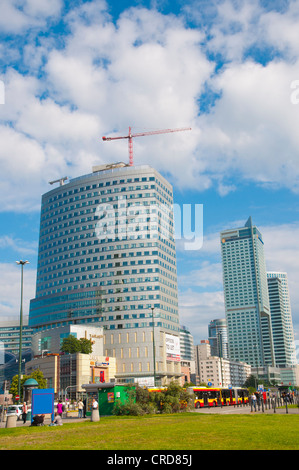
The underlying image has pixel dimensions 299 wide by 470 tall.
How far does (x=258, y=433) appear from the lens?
728 inches

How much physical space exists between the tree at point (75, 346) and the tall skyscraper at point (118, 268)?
16.1m

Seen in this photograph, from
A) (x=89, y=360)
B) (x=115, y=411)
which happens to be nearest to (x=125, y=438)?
(x=115, y=411)

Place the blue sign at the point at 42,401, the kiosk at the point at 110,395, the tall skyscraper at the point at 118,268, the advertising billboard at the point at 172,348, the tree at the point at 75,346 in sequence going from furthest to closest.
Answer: the advertising billboard at the point at 172,348
the tall skyscraper at the point at 118,268
the tree at the point at 75,346
the kiosk at the point at 110,395
the blue sign at the point at 42,401

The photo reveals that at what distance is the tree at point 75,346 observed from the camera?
113006 mm

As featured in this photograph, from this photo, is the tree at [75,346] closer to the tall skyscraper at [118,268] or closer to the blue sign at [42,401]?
the tall skyscraper at [118,268]

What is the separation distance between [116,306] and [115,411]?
9974 centimetres

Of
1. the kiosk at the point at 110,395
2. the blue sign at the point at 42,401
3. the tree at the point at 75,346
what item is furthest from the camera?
the tree at the point at 75,346

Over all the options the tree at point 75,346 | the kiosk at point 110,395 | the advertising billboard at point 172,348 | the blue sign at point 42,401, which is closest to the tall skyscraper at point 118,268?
the advertising billboard at point 172,348

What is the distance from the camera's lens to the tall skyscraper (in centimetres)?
13188

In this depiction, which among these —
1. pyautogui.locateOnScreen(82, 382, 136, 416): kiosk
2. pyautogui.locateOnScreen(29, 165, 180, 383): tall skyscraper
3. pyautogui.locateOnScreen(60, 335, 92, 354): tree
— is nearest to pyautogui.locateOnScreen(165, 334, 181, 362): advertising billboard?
pyautogui.locateOnScreen(29, 165, 180, 383): tall skyscraper

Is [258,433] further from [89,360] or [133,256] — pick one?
[133,256]

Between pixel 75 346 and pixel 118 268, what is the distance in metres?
31.9

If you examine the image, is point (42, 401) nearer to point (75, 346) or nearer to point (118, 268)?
point (75, 346)
